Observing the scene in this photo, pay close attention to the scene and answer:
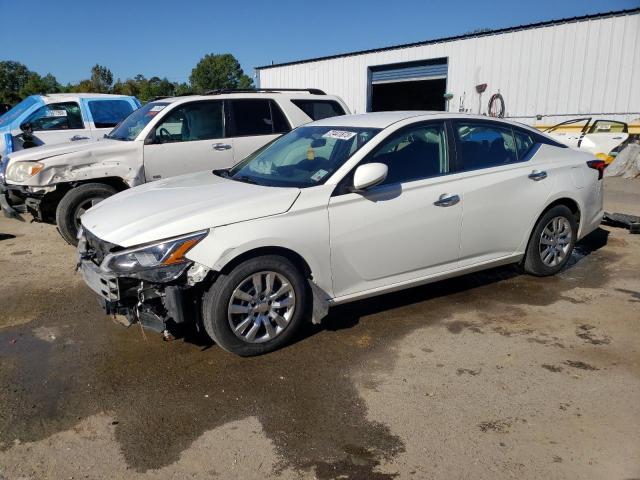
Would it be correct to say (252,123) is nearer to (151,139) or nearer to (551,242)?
(151,139)

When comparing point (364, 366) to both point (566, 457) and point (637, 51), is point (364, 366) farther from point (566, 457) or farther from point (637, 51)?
point (637, 51)

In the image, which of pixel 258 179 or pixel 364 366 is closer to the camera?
pixel 364 366

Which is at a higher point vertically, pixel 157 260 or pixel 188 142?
pixel 188 142

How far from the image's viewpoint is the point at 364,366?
12.1 ft

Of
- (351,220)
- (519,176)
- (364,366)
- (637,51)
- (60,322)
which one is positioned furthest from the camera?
(637,51)

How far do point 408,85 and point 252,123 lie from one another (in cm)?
2367

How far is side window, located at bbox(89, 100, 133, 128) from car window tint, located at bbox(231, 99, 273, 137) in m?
4.52

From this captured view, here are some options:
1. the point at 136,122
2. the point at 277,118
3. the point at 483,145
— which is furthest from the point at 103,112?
the point at 483,145

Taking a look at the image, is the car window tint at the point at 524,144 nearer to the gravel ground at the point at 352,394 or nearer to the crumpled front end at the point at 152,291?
the gravel ground at the point at 352,394

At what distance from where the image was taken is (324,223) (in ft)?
12.6

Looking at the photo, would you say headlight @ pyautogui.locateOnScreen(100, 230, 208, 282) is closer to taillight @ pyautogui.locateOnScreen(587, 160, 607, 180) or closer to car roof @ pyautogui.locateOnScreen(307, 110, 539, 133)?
car roof @ pyautogui.locateOnScreen(307, 110, 539, 133)

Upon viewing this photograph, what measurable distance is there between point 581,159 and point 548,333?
218cm

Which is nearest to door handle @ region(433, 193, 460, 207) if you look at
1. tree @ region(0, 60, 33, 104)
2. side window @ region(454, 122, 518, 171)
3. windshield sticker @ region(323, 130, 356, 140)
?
side window @ region(454, 122, 518, 171)

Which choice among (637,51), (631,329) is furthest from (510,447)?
(637,51)
